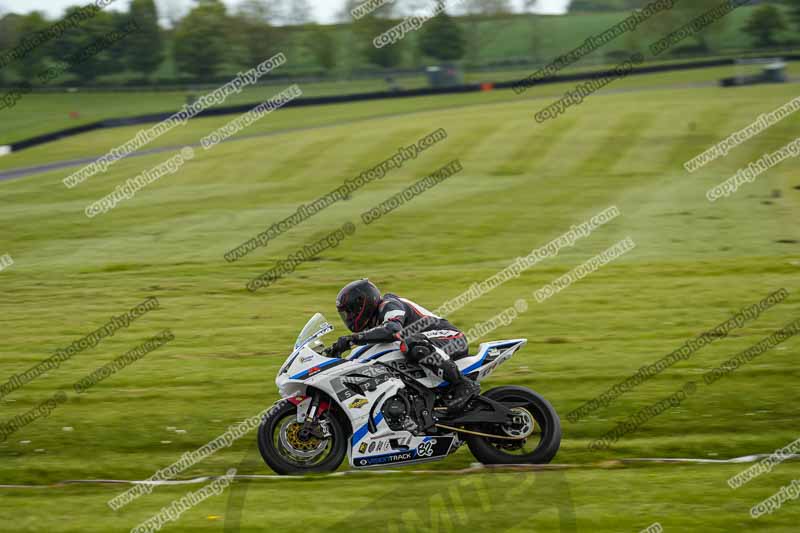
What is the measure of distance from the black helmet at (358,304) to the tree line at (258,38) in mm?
74047

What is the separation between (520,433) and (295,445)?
7.28 feet

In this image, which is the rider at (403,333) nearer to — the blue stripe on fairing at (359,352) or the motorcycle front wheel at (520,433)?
the blue stripe on fairing at (359,352)

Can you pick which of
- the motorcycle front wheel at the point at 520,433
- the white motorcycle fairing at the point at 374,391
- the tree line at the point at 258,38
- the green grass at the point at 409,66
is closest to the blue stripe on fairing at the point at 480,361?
the white motorcycle fairing at the point at 374,391

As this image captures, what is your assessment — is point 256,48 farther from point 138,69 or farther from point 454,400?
point 454,400

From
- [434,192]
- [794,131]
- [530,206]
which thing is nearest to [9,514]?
[530,206]

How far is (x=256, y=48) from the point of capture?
8981 cm

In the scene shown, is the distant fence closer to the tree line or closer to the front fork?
the tree line

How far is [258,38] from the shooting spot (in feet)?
295

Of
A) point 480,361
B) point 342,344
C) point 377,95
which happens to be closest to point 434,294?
point 480,361

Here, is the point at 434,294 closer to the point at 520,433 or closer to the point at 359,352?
the point at 359,352

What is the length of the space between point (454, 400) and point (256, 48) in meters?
84.4

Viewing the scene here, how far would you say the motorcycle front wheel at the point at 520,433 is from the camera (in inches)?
368

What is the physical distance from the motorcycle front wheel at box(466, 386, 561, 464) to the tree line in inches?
2940

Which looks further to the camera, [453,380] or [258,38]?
[258,38]
